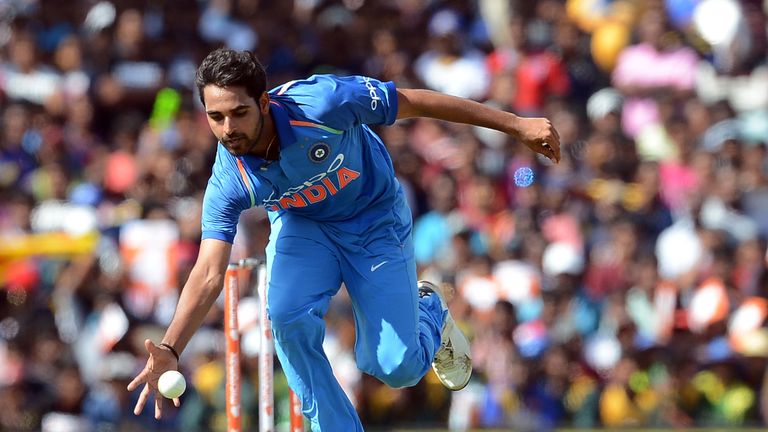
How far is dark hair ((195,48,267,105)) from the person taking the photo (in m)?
6.34

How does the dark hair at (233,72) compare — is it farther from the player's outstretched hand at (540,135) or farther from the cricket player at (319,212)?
the player's outstretched hand at (540,135)

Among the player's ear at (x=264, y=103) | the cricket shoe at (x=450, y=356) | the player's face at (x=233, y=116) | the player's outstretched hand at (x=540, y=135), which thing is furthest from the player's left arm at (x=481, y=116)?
the cricket shoe at (x=450, y=356)

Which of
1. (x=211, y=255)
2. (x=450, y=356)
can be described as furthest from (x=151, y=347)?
(x=450, y=356)

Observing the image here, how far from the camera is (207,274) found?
21.6 ft

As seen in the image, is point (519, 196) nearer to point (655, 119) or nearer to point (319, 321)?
point (655, 119)

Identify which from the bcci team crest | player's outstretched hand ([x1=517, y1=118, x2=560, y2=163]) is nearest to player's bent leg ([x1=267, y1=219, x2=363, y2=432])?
the bcci team crest

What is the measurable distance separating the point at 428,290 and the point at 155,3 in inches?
306

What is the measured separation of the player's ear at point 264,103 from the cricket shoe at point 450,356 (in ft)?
6.64

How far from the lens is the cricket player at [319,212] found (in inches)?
254

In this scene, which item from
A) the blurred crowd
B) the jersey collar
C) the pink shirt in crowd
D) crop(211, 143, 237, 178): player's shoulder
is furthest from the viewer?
the pink shirt in crowd

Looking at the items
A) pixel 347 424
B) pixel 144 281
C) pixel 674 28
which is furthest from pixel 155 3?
pixel 347 424

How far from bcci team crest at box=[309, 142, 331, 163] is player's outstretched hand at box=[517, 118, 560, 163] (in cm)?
94

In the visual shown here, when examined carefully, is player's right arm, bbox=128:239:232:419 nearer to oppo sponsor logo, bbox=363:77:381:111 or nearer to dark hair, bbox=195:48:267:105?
dark hair, bbox=195:48:267:105

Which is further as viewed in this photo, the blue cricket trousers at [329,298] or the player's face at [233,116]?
the blue cricket trousers at [329,298]
